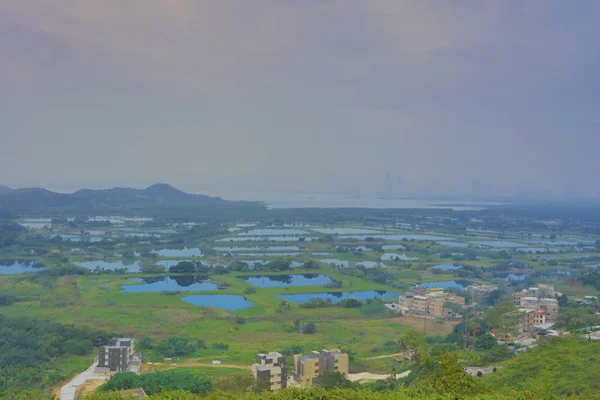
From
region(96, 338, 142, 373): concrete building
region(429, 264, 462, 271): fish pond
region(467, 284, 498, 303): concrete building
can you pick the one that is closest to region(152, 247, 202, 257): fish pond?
region(429, 264, 462, 271): fish pond

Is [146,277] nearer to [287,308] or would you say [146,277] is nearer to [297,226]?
[287,308]

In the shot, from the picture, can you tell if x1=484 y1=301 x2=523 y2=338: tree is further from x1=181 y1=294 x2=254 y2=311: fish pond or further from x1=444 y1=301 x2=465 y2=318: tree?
x1=181 y1=294 x2=254 y2=311: fish pond

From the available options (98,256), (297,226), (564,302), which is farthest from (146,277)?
(297,226)

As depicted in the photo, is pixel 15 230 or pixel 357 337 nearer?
pixel 357 337

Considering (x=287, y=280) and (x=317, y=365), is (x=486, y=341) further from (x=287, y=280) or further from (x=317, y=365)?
(x=287, y=280)

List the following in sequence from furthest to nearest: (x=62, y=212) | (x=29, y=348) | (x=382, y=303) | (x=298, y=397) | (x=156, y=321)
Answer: (x=62, y=212) < (x=382, y=303) < (x=156, y=321) < (x=29, y=348) < (x=298, y=397)

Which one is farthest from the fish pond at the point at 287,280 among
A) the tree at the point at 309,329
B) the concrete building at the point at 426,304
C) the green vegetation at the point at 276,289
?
the tree at the point at 309,329
